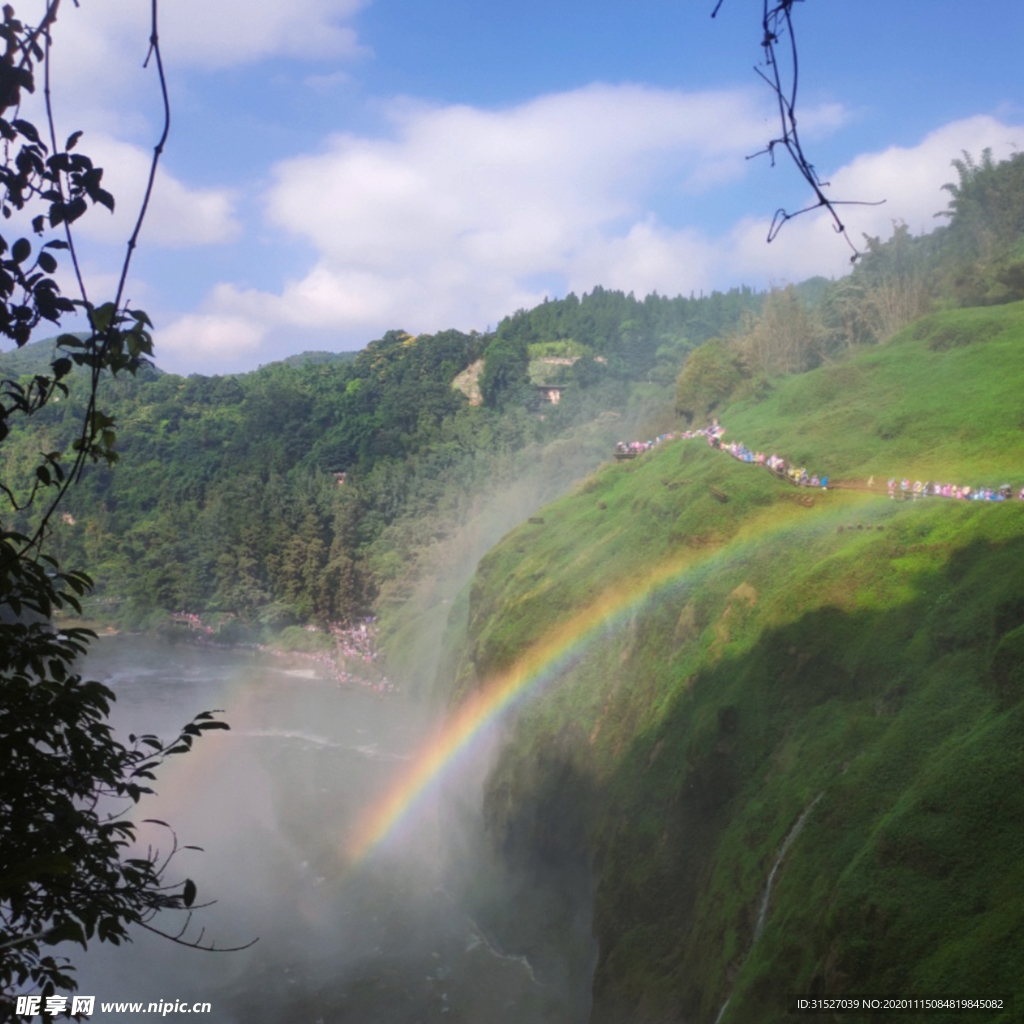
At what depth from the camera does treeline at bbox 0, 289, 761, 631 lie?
226 feet

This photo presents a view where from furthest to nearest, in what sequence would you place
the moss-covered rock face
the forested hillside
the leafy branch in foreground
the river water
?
the river water < the forested hillside < the moss-covered rock face < the leafy branch in foreground

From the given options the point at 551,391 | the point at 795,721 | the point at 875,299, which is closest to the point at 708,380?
the point at 875,299

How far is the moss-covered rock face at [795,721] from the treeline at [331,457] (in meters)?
33.0

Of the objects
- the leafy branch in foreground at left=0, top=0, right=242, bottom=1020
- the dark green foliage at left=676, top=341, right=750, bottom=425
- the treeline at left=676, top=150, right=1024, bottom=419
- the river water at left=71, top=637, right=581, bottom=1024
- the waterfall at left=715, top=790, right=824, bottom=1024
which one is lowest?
the river water at left=71, top=637, right=581, bottom=1024

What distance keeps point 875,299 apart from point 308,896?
5154 cm

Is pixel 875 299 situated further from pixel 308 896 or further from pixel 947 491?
pixel 308 896

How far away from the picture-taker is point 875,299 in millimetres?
Result: 62188

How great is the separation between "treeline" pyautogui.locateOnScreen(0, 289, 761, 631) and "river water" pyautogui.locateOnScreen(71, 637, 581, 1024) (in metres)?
16.3

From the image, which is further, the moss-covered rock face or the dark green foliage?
the dark green foliage

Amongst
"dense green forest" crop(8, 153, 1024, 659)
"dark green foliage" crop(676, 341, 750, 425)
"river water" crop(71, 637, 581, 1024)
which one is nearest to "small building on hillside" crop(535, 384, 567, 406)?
"dense green forest" crop(8, 153, 1024, 659)

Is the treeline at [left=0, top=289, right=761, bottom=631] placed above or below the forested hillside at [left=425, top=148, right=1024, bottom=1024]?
above

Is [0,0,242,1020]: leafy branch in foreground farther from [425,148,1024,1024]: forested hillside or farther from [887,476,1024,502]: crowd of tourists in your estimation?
[887,476,1024,502]: crowd of tourists

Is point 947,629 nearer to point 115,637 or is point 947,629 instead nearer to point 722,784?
point 722,784

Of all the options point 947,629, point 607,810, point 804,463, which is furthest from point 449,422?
point 947,629
